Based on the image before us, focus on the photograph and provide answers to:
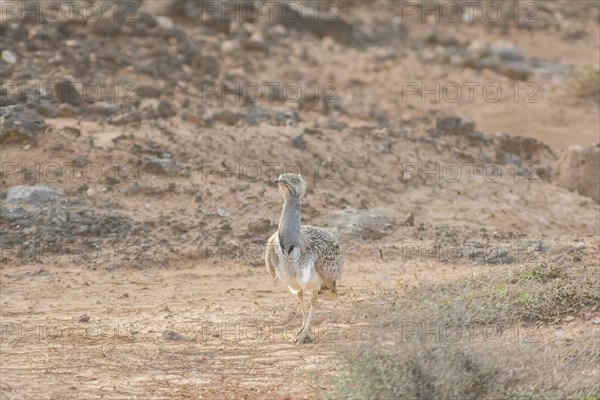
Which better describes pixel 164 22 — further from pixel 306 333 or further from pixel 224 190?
pixel 306 333

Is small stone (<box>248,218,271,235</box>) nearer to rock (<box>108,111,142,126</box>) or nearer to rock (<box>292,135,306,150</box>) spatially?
rock (<box>292,135,306,150</box>)

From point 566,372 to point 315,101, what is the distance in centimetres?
1091

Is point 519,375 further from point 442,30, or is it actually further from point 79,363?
point 442,30

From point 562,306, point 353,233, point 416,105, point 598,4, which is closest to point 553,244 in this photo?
point 353,233

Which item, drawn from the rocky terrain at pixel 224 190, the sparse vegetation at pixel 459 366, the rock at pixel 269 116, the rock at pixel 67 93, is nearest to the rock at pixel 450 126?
the rocky terrain at pixel 224 190

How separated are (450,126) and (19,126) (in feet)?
19.3

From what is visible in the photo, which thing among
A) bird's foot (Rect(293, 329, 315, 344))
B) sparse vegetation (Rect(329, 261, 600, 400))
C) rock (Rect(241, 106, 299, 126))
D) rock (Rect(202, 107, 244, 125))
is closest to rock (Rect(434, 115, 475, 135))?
rock (Rect(241, 106, 299, 126))

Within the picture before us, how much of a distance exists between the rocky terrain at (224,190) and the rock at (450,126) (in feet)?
0.09

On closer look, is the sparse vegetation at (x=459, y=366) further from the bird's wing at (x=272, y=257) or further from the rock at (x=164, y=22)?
the rock at (x=164, y=22)

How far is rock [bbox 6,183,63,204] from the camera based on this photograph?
43.0 feet

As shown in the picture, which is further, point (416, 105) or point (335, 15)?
point (335, 15)

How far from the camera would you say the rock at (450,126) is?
54.1 feet

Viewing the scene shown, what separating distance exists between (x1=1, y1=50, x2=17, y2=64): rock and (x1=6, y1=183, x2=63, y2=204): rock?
3341mm

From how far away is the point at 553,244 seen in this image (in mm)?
13047
